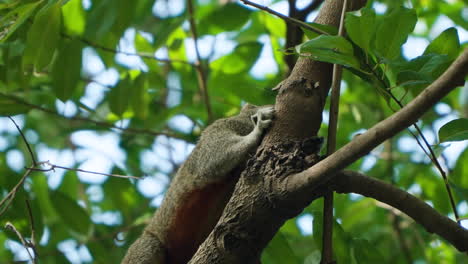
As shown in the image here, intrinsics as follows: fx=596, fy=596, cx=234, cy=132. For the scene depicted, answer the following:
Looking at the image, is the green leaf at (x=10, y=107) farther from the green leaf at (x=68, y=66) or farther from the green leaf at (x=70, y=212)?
the green leaf at (x=70, y=212)

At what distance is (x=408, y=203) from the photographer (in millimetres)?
2764

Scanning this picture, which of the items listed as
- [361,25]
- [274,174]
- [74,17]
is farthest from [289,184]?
[74,17]

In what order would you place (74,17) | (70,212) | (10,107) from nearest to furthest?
(10,107)
(70,212)
(74,17)

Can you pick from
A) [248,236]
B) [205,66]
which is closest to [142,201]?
[205,66]

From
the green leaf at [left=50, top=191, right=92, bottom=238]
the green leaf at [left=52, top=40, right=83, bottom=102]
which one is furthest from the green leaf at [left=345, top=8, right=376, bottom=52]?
the green leaf at [left=50, top=191, right=92, bottom=238]

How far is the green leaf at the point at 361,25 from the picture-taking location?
8.81 ft

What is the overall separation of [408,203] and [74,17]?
384cm

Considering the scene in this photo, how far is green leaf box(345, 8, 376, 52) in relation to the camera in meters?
2.69

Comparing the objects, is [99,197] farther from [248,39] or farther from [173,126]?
[248,39]

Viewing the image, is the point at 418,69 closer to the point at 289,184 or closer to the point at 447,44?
the point at 447,44

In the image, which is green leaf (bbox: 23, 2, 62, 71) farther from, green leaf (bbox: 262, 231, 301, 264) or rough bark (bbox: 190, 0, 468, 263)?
green leaf (bbox: 262, 231, 301, 264)

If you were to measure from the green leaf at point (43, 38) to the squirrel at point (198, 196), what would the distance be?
52.3 inches

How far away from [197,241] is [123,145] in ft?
6.52

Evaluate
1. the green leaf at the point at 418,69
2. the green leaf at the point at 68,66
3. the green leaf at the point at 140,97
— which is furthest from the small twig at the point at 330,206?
the green leaf at the point at 140,97
